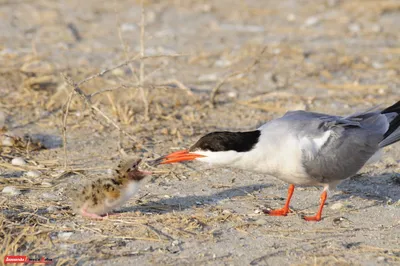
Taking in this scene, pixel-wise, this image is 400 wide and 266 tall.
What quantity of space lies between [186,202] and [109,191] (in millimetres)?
623

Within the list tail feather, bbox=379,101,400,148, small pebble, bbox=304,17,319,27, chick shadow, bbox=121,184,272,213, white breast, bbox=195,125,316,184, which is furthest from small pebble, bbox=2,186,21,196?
small pebble, bbox=304,17,319,27

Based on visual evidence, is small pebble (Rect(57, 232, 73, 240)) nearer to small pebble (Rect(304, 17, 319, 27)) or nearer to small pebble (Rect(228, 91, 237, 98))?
small pebble (Rect(228, 91, 237, 98))

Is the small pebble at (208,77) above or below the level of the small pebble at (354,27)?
below

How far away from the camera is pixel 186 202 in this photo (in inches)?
182

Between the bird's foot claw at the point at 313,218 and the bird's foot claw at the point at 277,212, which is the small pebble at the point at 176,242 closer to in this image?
the bird's foot claw at the point at 277,212

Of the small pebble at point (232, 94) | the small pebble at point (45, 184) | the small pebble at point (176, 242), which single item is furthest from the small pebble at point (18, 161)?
the small pebble at point (232, 94)

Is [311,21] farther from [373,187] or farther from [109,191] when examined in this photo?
[109,191]

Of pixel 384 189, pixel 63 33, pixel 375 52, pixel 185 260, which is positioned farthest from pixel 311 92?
pixel 185 260

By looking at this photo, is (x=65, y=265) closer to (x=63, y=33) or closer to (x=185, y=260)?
(x=185, y=260)

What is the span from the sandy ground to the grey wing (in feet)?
0.99

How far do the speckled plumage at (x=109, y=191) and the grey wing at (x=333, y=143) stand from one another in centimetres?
105

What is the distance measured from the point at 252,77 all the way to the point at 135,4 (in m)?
3.17

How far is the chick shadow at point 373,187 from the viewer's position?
A: 4.94m

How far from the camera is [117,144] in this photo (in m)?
5.62
